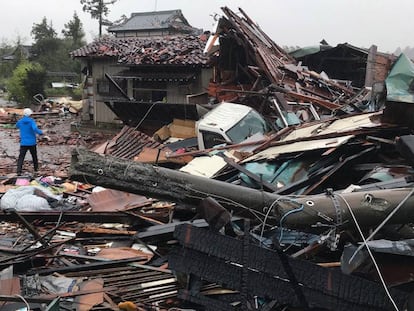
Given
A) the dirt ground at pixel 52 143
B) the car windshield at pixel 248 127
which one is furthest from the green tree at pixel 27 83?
the car windshield at pixel 248 127

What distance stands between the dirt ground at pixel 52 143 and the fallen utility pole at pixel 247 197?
230 inches

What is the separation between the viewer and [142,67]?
18.0 m

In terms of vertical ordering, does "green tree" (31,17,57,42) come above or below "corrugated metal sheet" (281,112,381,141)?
above

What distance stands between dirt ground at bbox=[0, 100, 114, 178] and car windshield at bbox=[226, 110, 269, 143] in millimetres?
3582

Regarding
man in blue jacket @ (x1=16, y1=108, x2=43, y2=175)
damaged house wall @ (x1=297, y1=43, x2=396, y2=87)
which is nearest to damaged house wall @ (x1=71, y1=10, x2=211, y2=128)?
damaged house wall @ (x1=297, y1=43, x2=396, y2=87)

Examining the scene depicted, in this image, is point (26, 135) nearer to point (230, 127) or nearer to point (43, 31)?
point (230, 127)

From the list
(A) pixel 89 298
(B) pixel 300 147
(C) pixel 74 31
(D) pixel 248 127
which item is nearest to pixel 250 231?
(A) pixel 89 298

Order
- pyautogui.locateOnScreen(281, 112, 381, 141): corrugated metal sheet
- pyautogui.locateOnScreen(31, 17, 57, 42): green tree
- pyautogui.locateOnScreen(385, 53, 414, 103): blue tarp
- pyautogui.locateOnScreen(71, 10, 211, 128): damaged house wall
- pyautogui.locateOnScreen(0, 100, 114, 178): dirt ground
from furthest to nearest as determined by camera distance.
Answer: pyautogui.locateOnScreen(31, 17, 57, 42): green tree
pyautogui.locateOnScreen(71, 10, 211, 128): damaged house wall
pyautogui.locateOnScreen(0, 100, 114, 178): dirt ground
pyautogui.locateOnScreen(281, 112, 381, 141): corrugated metal sheet
pyautogui.locateOnScreen(385, 53, 414, 103): blue tarp

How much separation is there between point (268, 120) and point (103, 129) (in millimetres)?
12083

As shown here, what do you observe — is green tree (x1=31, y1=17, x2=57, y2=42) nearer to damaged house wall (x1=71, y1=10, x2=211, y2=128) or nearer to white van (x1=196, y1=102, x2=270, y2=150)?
damaged house wall (x1=71, y1=10, x2=211, y2=128)

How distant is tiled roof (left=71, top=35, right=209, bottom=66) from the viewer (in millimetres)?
16891

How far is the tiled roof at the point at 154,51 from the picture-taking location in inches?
665

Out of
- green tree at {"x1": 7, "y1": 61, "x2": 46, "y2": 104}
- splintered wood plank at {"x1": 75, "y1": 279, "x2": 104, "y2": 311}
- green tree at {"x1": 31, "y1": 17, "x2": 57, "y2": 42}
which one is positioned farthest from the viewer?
green tree at {"x1": 31, "y1": 17, "x2": 57, "y2": 42}

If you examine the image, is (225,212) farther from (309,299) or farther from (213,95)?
(213,95)
